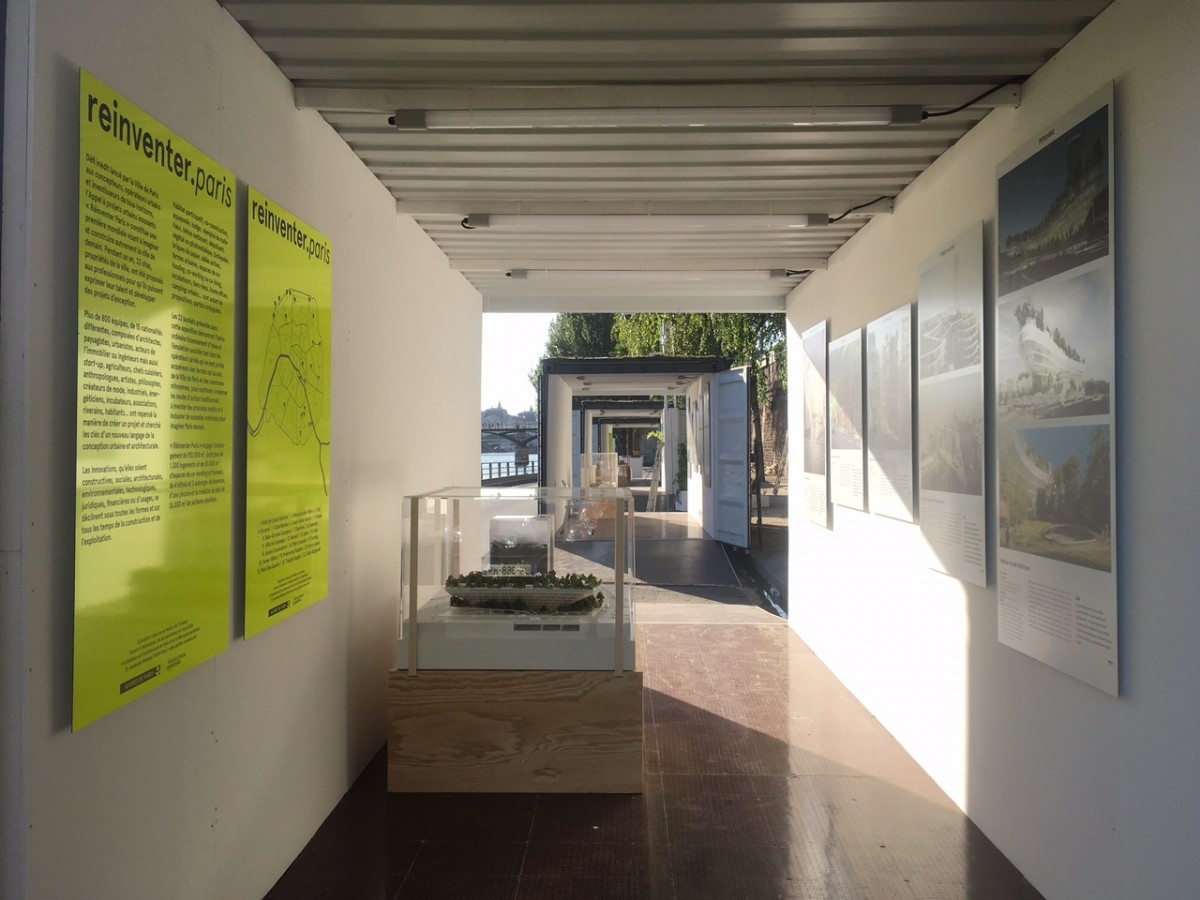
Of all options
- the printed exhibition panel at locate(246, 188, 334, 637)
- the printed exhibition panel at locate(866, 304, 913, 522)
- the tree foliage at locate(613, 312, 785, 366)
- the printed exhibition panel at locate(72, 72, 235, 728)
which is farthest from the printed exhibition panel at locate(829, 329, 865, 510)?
the tree foliage at locate(613, 312, 785, 366)

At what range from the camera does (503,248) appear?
614 centimetres

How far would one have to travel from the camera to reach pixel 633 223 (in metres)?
5.39

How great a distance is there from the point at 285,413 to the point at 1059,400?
2807mm

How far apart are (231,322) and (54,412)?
889mm

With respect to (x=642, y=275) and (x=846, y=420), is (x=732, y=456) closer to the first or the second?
(x=642, y=275)

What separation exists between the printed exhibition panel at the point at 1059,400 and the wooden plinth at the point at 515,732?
181 centimetres

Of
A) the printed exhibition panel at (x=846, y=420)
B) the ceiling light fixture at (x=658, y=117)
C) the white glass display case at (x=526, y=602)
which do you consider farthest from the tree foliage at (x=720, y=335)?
the ceiling light fixture at (x=658, y=117)

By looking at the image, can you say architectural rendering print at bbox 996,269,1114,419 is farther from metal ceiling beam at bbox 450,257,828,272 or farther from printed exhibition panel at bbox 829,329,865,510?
metal ceiling beam at bbox 450,257,828,272

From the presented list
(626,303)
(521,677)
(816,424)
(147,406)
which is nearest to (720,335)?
(626,303)

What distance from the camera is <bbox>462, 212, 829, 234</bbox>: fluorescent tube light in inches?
201

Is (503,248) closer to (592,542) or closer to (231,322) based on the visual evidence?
(592,542)

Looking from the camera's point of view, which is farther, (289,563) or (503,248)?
(503,248)

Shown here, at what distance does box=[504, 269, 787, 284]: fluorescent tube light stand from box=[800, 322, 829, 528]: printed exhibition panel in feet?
2.23

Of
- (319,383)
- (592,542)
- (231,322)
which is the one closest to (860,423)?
(592,542)
